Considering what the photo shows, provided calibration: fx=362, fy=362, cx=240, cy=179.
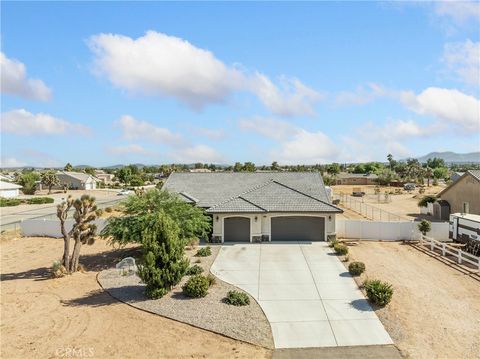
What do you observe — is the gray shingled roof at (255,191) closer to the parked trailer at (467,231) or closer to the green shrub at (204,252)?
the green shrub at (204,252)

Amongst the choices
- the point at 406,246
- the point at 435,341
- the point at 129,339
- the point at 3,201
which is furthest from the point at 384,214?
the point at 3,201

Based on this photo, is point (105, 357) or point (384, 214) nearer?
point (105, 357)

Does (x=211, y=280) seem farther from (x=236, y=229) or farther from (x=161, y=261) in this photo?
(x=236, y=229)

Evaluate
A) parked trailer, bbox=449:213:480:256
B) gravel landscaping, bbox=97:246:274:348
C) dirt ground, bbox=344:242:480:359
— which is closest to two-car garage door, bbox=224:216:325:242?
dirt ground, bbox=344:242:480:359

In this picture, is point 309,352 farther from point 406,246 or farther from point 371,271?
point 406,246

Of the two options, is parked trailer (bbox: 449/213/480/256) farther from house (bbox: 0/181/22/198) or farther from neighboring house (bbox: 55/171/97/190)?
neighboring house (bbox: 55/171/97/190)

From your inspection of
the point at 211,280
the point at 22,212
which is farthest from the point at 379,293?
the point at 22,212
